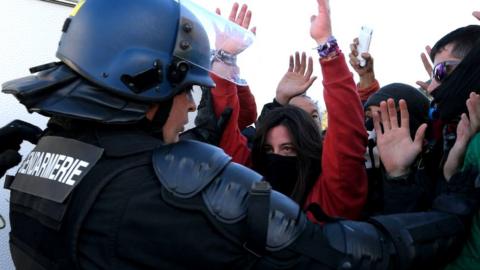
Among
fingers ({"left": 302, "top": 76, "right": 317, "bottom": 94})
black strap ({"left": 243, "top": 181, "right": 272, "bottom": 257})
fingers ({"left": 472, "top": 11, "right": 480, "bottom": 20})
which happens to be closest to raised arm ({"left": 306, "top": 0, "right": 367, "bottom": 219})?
fingers ({"left": 472, "top": 11, "right": 480, "bottom": 20})

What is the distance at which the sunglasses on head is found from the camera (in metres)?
2.02

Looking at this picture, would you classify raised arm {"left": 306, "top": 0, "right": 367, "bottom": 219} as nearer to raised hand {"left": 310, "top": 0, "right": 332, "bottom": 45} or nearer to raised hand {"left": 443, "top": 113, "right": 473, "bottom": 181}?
raised hand {"left": 310, "top": 0, "right": 332, "bottom": 45}

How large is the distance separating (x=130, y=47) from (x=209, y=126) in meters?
1.05

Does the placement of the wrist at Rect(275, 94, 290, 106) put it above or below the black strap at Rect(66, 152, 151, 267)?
below

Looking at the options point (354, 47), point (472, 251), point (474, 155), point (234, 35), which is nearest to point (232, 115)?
point (234, 35)

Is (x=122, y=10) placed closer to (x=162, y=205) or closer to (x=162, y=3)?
(x=162, y=3)

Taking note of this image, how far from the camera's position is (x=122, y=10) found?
119cm

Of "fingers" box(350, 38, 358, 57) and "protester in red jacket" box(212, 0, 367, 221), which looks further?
"fingers" box(350, 38, 358, 57)

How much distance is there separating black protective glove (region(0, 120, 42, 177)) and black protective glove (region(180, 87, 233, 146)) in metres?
0.74

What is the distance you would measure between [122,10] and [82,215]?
58cm

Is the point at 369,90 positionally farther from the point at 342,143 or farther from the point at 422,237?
the point at 422,237

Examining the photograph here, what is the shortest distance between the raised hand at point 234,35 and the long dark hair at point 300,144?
1.41ft

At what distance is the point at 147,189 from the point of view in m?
1.01

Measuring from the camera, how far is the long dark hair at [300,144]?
1964 millimetres
